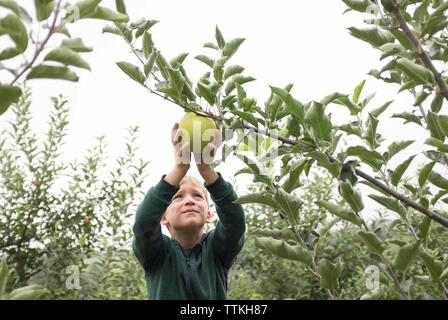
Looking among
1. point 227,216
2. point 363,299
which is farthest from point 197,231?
point 363,299

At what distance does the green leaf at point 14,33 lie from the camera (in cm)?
51

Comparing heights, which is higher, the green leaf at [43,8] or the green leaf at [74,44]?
the green leaf at [43,8]

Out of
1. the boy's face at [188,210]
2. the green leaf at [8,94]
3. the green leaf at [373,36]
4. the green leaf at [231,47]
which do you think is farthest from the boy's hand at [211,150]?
the green leaf at [8,94]

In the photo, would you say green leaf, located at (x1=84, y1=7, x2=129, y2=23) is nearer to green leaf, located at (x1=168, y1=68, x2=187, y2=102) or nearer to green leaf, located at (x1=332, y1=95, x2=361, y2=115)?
green leaf, located at (x1=168, y1=68, x2=187, y2=102)

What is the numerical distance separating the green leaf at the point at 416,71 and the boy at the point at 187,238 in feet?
2.32

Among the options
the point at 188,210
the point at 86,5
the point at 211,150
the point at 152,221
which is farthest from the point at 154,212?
the point at 86,5

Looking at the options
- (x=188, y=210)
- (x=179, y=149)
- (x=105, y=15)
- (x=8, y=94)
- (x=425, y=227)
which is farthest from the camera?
(x=188, y=210)

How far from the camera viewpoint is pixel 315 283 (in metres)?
3.31

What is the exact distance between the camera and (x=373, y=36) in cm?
97

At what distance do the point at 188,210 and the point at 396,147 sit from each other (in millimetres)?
973

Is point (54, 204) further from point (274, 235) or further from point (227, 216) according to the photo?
point (274, 235)

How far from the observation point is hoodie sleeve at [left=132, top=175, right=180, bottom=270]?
1.45 m

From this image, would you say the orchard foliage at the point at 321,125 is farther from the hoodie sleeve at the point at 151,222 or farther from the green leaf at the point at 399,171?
the hoodie sleeve at the point at 151,222

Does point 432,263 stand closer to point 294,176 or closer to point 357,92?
point 294,176
